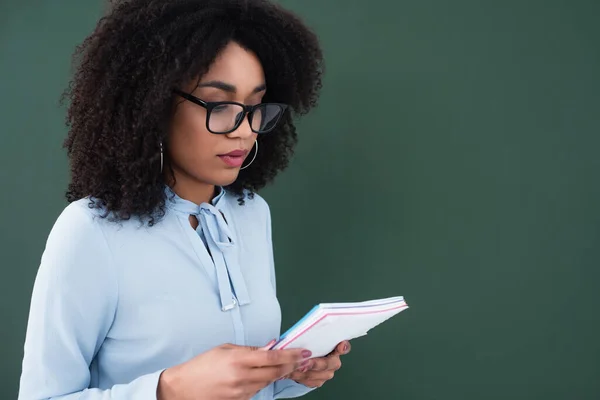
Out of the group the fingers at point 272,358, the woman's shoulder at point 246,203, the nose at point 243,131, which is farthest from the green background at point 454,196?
the fingers at point 272,358

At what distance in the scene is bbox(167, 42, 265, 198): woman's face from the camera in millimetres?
1098

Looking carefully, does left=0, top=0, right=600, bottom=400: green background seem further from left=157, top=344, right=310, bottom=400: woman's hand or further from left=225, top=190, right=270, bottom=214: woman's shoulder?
left=157, top=344, right=310, bottom=400: woman's hand

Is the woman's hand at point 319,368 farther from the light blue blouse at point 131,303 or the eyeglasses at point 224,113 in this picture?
the eyeglasses at point 224,113

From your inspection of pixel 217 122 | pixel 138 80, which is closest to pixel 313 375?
pixel 217 122

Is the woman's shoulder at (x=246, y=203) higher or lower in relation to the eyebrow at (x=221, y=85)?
lower

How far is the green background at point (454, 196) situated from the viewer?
4.81ft

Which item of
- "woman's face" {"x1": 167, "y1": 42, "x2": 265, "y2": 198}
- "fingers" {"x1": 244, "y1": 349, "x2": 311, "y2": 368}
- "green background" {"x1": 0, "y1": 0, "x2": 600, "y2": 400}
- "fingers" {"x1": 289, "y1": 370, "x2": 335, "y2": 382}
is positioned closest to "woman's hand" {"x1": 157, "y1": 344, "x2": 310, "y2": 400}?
"fingers" {"x1": 244, "y1": 349, "x2": 311, "y2": 368}

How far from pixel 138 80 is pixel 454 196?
876 mm

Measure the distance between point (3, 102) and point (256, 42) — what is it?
106 cm

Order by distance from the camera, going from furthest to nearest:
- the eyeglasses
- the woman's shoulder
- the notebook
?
the woman's shoulder < the eyeglasses < the notebook

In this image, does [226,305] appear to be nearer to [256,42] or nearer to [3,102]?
[256,42]

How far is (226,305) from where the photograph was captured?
115 cm

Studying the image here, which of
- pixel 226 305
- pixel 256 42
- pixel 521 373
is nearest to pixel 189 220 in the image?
pixel 226 305

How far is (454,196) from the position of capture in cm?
155
